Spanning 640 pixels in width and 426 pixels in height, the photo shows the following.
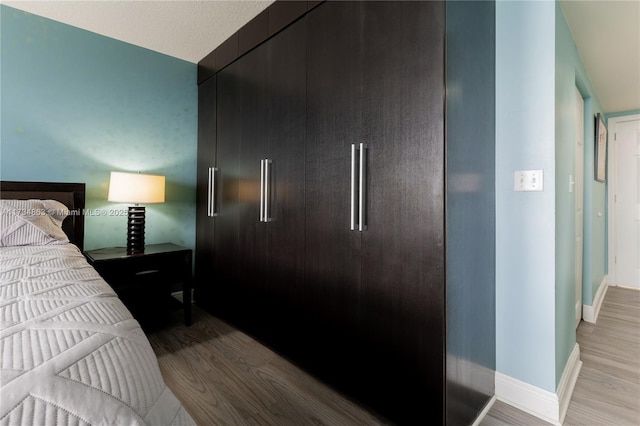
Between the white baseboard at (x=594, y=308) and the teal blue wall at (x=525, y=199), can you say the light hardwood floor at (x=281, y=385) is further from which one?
the teal blue wall at (x=525, y=199)

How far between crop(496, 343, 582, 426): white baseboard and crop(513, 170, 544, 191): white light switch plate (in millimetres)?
1051

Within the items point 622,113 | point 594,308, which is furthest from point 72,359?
point 622,113

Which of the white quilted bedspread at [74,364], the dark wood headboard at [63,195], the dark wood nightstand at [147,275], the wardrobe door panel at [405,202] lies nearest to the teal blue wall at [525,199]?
the wardrobe door panel at [405,202]

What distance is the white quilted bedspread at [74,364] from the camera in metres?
0.48

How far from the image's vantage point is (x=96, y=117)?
2521 mm

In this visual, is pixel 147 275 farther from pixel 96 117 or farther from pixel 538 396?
pixel 538 396

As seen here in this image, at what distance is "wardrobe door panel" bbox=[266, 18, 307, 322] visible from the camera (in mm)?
1870

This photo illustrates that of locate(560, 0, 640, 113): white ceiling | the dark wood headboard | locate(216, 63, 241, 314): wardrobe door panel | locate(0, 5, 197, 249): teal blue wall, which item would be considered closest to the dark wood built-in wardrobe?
locate(216, 63, 241, 314): wardrobe door panel

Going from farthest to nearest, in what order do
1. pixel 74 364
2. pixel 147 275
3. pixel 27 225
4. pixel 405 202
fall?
1. pixel 147 275
2. pixel 27 225
3. pixel 405 202
4. pixel 74 364

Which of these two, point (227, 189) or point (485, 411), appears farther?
point (227, 189)

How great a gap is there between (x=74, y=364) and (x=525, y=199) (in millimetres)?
1912

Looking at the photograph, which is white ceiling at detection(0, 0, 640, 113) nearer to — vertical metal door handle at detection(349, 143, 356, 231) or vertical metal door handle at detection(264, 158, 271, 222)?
vertical metal door handle at detection(264, 158, 271, 222)

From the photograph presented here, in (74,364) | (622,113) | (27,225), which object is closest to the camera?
(74,364)

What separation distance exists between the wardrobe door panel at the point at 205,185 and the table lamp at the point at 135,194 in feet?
1.41
